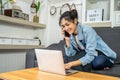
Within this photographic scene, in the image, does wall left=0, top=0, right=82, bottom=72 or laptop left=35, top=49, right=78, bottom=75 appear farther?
wall left=0, top=0, right=82, bottom=72

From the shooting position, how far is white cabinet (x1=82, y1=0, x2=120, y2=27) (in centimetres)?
229

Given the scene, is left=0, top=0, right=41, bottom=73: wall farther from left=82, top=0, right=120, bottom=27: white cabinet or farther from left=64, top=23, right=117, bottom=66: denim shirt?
left=64, top=23, right=117, bottom=66: denim shirt

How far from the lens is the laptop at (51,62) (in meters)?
1.14

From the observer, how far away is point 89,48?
1.40 meters

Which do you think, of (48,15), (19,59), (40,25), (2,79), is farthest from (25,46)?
(2,79)

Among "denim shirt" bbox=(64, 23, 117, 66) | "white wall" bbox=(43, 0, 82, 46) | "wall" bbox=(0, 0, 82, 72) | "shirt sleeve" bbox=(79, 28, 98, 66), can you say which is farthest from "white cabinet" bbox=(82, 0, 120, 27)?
"shirt sleeve" bbox=(79, 28, 98, 66)

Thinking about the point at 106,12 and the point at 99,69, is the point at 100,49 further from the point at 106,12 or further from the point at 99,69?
the point at 106,12

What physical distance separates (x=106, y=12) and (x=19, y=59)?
1.59 meters

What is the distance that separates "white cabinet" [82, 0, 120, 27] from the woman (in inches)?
29.9

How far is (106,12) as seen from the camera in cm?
254

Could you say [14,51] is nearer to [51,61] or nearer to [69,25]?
[69,25]

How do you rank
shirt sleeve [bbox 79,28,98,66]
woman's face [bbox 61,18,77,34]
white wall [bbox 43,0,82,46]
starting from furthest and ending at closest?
white wall [bbox 43,0,82,46] → woman's face [bbox 61,18,77,34] → shirt sleeve [bbox 79,28,98,66]

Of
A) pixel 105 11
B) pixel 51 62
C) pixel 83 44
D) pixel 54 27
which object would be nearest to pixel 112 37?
pixel 83 44

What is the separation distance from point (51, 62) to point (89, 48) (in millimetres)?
373
